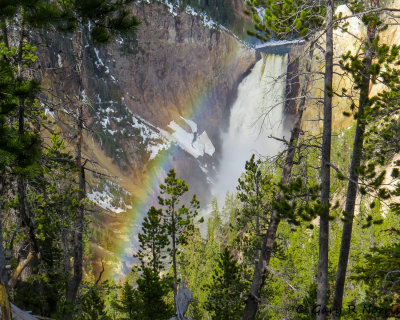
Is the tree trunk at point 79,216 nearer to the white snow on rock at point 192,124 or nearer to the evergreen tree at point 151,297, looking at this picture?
the evergreen tree at point 151,297

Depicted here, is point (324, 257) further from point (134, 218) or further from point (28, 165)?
point (134, 218)

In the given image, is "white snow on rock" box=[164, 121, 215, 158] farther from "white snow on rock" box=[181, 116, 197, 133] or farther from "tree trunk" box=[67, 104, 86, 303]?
"tree trunk" box=[67, 104, 86, 303]

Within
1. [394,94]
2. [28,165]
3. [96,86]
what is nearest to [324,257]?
[394,94]

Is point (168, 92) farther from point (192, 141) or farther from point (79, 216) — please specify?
point (79, 216)

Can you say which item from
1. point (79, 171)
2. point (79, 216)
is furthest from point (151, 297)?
point (79, 171)

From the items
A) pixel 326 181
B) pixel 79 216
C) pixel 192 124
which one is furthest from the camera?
pixel 192 124

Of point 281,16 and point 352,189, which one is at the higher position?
point 281,16

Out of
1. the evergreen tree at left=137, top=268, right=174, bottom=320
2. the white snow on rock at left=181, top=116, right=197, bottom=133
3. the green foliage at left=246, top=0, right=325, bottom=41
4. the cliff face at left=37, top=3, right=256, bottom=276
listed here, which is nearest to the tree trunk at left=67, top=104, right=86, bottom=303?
the green foliage at left=246, top=0, right=325, bottom=41

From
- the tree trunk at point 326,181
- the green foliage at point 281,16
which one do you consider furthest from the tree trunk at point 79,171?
the tree trunk at point 326,181

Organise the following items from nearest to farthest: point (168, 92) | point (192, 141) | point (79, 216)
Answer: point (79, 216) → point (192, 141) → point (168, 92)
